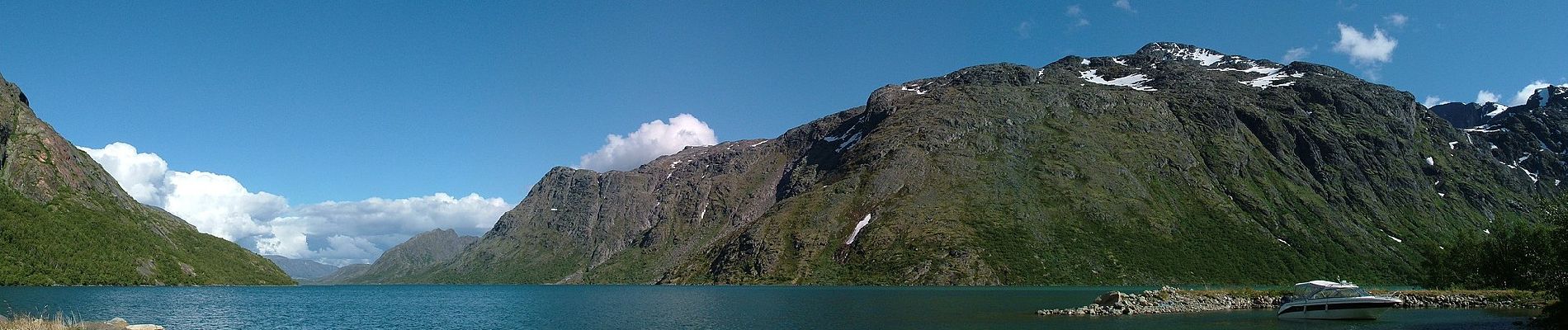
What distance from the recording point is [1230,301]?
101 m

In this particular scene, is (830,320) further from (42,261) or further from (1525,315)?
(42,261)

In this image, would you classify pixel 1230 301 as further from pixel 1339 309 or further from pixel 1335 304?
pixel 1335 304

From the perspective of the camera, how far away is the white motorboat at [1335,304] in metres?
78.4

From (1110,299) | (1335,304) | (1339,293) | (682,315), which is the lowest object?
(1335,304)

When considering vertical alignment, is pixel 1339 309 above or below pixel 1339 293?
below

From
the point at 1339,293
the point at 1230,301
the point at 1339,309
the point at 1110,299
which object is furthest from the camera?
the point at 1230,301

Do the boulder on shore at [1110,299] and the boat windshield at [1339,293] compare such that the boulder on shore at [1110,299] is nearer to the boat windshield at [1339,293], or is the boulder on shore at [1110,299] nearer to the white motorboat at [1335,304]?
the white motorboat at [1335,304]

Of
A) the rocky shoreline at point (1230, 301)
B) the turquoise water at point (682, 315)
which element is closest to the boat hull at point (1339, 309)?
the turquoise water at point (682, 315)

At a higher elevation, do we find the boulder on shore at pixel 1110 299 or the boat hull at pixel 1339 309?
the boulder on shore at pixel 1110 299

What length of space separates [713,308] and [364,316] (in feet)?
151

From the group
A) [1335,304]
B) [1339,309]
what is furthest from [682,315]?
[1339,309]

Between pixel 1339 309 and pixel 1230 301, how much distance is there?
839 inches

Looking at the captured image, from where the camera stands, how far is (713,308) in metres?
122

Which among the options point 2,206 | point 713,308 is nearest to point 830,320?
point 713,308
